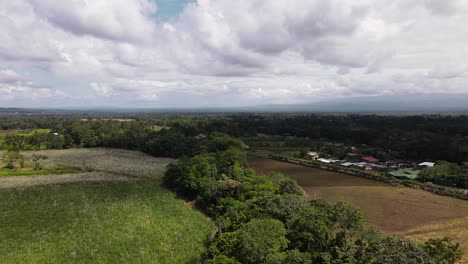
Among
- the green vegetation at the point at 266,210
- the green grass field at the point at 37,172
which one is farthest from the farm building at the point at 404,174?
the green grass field at the point at 37,172

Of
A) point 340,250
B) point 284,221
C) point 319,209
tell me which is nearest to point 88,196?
point 284,221

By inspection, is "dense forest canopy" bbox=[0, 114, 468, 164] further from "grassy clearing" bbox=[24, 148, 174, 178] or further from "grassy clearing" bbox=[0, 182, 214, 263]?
"grassy clearing" bbox=[0, 182, 214, 263]

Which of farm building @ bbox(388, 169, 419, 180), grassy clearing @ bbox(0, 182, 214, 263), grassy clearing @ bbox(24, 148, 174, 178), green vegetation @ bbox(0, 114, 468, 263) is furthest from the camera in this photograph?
grassy clearing @ bbox(24, 148, 174, 178)

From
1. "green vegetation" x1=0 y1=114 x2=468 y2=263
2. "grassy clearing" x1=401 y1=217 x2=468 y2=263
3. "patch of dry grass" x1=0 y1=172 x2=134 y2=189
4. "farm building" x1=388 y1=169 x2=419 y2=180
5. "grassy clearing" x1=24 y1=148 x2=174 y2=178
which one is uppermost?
"green vegetation" x1=0 y1=114 x2=468 y2=263

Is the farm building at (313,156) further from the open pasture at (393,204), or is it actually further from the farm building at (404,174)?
the farm building at (404,174)

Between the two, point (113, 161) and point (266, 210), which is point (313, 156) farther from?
point (113, 161)

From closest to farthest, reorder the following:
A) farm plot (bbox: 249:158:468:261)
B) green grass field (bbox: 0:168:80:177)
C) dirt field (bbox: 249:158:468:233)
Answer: farm plot (bbox: 249:158:468:261), dirt field (bbox: 249:158:468:233), green grass field (bbox: 0:168:80:177)

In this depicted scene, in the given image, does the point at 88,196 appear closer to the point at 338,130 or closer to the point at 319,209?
the point at 319,209

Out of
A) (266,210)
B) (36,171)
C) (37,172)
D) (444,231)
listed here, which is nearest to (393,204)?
(444,231)

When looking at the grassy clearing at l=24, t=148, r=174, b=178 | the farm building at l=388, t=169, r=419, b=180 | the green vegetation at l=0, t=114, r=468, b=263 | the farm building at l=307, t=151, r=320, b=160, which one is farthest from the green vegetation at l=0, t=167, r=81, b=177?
the farm building at l=388, t=169, r=419, b=180
